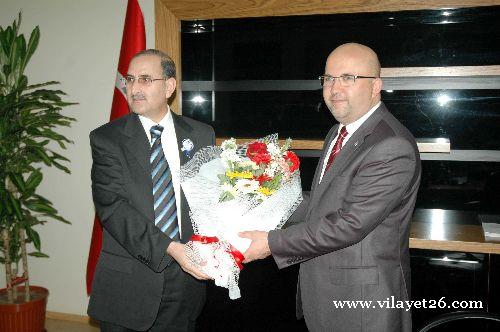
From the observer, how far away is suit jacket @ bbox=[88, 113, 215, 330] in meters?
2.05

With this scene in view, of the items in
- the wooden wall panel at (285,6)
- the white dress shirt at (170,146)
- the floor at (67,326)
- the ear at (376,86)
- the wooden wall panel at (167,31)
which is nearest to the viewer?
the ear at (376,86)

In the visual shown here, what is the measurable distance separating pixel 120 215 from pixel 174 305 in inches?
19.9

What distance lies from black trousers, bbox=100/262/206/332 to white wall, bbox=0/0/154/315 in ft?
6.37

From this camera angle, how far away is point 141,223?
2014 mm

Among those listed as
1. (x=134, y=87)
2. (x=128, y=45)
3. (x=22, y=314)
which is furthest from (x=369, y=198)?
(x=22, y=314)

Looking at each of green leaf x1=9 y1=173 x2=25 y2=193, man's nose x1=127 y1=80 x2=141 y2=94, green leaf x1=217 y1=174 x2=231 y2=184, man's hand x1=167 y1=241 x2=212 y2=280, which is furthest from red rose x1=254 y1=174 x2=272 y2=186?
green leaf x1=9 y1=173 x2=25 y2=193

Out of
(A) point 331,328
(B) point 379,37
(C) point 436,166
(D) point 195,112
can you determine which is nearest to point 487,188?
(C) point 436,166

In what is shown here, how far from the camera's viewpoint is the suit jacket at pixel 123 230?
205cm

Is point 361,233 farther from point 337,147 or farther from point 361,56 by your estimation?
point 361,56

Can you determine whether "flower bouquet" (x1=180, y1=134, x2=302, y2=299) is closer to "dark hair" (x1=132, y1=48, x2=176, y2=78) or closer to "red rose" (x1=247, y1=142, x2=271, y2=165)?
"red rose" (x1=247, y1=142, x2=271, y2=165)

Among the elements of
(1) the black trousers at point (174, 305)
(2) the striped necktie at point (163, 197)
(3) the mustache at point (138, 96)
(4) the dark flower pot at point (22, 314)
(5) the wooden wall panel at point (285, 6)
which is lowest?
(4) the dark flower pot at point (22, 314)

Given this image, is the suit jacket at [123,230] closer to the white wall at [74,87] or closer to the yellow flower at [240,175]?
the yellow flower at [240,175]

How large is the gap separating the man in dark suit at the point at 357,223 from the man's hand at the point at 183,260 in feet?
0.74

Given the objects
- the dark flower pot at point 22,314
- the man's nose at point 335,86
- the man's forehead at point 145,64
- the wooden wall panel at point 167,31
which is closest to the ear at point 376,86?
the man's nose at point 335,86
